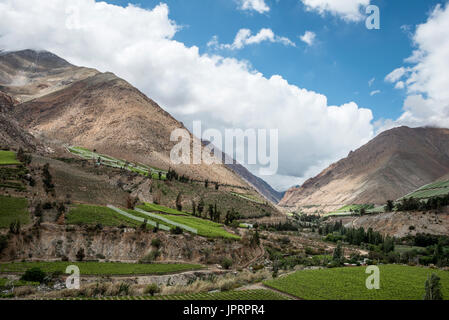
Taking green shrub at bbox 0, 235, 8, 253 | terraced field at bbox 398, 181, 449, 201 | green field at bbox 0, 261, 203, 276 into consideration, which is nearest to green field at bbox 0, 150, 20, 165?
green shrub at bbox 0, 235, 8, 253

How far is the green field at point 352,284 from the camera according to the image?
2572 cm

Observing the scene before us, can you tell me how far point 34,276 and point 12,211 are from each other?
43.1 feet

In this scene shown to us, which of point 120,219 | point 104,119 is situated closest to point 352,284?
point 120,219

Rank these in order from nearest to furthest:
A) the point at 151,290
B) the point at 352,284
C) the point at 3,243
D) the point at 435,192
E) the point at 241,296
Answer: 1. the point at 241,296
2. the point at 151,290
3. the point at 3,243
4. the point at 352,284
5. the point at 435,192

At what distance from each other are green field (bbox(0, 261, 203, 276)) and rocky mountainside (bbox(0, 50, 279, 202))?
3963 inches

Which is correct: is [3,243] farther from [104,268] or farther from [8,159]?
[8,159]

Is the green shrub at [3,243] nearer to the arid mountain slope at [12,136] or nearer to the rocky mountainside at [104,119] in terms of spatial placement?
the arid mountain slope at [12,136]

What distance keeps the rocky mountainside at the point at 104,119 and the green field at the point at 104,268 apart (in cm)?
10065

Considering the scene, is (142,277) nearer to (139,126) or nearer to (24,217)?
(24,217)

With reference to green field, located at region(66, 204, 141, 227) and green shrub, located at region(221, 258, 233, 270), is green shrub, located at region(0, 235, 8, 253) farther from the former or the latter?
green shrub, located at region(221, 258, 233, 270)

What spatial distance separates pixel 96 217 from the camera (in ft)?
128

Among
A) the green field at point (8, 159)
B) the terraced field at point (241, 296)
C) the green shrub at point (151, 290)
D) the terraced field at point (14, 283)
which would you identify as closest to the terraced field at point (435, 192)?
the terraced field at point (241, 296)

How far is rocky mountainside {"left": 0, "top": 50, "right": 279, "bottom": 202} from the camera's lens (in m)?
139
